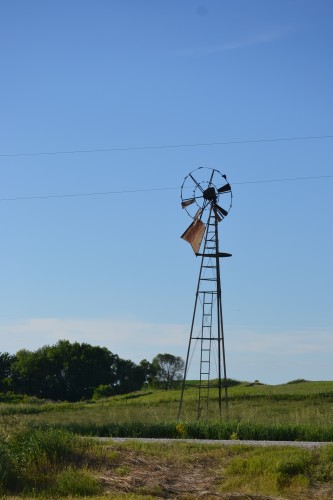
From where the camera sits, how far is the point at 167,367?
94.5 meters

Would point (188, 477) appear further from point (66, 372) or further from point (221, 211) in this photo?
point (66, 372)

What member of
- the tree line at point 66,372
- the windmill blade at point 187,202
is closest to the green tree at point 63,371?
the tree line at point 66,372

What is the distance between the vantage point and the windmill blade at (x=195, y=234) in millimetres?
27094

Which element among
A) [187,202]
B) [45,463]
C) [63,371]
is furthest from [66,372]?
[45,463]

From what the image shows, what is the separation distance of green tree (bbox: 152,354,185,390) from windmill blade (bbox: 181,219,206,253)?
62.7 metres

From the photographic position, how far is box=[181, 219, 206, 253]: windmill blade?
27.1 m

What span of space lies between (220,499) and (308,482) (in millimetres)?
1746

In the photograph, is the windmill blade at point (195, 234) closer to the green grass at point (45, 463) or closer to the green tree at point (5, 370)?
the green grass at point (45, 463)

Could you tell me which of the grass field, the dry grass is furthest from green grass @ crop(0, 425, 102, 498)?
the dry grass

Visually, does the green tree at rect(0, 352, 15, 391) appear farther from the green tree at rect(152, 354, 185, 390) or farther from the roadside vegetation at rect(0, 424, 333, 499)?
the roadside vegetation at rect(0, 424, 333, 499)

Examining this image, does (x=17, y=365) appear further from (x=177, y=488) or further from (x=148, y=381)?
(x=177, y=488)

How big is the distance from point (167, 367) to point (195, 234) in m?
68.5

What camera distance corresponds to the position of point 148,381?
8944 cm

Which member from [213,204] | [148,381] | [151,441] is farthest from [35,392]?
[151,441]
